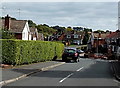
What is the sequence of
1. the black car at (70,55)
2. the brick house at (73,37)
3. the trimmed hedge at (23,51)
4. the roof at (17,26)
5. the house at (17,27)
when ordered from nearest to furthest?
the trimmed hedge at (23,51)
the black car at (70,55)
the house at (17,27)
the roof at (17,26)
the brick house at (73,37)

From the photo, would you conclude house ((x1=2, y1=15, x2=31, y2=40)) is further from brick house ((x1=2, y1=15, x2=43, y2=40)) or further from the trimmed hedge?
the trimmed hedge

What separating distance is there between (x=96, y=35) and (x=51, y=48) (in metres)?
85.8

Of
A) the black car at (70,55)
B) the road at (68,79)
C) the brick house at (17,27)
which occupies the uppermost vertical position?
the brick house at (17,27)

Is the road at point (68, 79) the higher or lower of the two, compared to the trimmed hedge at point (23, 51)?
lower

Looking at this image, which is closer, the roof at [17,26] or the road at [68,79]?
the road at [68,79]

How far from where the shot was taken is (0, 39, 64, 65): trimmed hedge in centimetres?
2414

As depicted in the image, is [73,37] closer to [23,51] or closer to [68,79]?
[23,51]

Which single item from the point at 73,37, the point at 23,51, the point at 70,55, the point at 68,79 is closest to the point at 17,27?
the point at 70,55

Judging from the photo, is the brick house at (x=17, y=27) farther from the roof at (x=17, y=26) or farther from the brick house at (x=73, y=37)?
the brick house at (x=73, y=37)

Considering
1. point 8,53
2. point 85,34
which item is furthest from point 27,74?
point 85,34

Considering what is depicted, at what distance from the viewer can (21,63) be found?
2656 centimetres

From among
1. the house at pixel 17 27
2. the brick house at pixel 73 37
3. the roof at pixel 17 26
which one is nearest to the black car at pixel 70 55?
the house at pixel 17 27

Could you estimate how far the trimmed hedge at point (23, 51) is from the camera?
79.2 ft

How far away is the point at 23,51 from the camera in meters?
26.6
